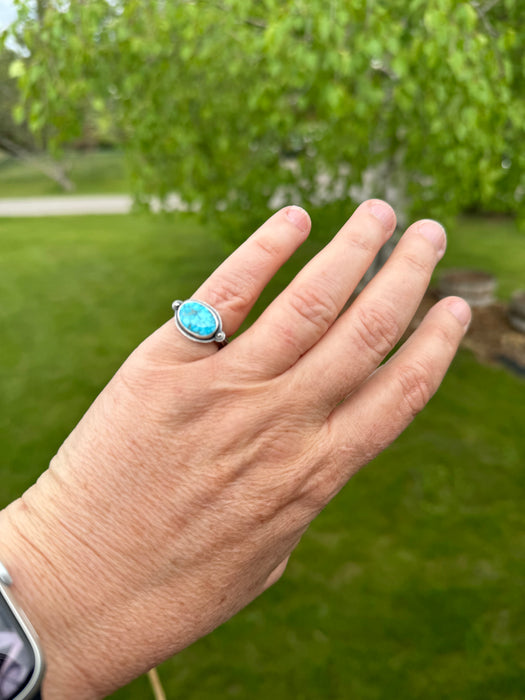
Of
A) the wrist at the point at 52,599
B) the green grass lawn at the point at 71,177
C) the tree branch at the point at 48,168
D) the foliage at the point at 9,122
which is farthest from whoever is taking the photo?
the green grass lawn at the point at 71,177

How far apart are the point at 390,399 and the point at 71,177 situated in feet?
90.3

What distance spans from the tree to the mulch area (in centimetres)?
189

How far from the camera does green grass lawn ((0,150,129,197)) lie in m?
23.8

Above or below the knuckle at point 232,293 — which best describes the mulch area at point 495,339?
below

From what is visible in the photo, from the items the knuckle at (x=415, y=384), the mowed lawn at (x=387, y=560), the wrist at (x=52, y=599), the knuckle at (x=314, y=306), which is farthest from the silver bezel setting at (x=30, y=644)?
the mowed lawn at (x=387, y=560)

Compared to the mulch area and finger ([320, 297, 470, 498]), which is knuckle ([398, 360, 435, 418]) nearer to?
finger ([320, 297, 470, 498])

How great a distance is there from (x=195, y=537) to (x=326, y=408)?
1.31 feet

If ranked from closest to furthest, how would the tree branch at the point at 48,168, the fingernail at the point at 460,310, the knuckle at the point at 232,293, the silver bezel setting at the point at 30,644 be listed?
the silver bezel setting at the point at 30,644 < the knuckle at the point at 232,293 < the fingernail at the point at 460,310 < the tree branch at the point at 48,168

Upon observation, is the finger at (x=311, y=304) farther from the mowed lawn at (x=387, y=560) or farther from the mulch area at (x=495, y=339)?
the mulch area at (x=495, y=339)

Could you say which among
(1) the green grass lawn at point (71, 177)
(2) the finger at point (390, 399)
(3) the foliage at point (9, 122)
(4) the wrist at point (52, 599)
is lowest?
(1) the green grass lawn at point (71, 177)

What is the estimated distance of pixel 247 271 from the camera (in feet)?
3.97

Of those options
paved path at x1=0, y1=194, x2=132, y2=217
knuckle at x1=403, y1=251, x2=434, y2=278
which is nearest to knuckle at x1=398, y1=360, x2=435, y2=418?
knuckle at x1=403, y1=251, x2=434, y2=278

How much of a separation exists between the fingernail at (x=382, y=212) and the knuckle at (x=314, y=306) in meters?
0.22

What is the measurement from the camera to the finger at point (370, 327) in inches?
45.9
